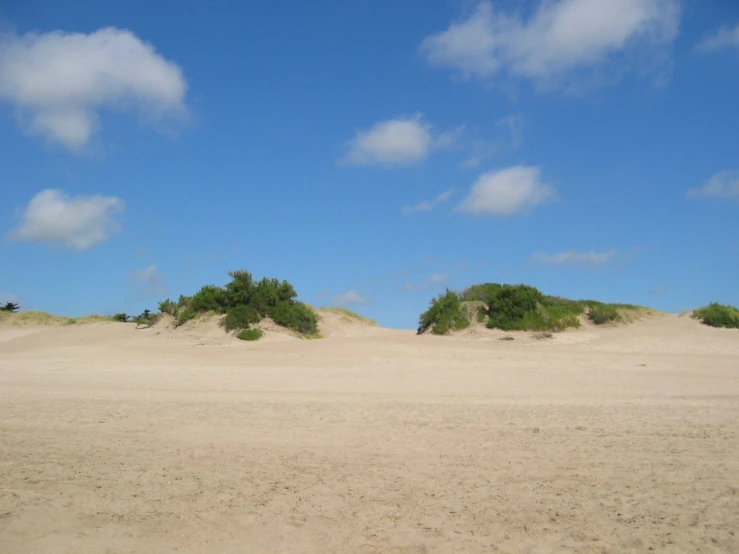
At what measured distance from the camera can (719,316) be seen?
2123 cm

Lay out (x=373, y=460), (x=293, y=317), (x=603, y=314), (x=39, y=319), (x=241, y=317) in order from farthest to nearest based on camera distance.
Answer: (x=39, y=319) < (x=293, y=317) < (x=603, y=314) < (x=241, y=317) < (x=373, y=460)

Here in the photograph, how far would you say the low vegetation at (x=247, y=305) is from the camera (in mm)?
23531

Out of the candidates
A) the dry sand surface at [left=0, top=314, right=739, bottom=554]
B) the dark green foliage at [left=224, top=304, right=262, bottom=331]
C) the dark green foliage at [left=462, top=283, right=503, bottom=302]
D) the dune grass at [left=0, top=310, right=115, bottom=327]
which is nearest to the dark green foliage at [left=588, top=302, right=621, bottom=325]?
the dark green foliage at [left=462, top=283, right=503, bottom=302]

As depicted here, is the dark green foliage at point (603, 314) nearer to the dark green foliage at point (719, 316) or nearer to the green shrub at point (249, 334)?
the dark green foliage at point (719, 316)

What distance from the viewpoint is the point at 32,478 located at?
21.2ft

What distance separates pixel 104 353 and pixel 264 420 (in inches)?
475

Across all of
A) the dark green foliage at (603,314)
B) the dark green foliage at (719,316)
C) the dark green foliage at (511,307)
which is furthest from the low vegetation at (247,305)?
the dark green foliage at (719,316)

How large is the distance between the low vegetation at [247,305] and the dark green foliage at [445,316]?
440 centimetres

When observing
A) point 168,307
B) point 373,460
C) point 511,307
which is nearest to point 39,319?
point 168,307

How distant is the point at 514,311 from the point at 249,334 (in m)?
9.23

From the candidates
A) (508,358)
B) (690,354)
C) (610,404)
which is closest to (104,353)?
(508,358)

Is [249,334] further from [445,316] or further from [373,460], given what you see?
[373,460]

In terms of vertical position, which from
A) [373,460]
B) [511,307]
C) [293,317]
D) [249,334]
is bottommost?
[373,460]

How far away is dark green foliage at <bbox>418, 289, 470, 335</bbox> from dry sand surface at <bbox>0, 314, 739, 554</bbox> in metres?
7.61
